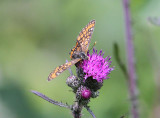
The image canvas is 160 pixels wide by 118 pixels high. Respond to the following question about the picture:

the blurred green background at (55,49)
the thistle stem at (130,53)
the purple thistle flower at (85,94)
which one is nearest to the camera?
the purple thistle flower at (85,94)

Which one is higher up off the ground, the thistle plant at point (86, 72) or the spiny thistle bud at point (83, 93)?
the thistle plant at point (86, 72)

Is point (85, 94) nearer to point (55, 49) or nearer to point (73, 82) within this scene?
point (73, 82)

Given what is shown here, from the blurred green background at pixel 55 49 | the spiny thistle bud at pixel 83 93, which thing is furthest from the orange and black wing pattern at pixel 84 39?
the blurred green background at pixel 55 49

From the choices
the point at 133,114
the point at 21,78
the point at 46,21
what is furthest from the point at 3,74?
the point at 133,114

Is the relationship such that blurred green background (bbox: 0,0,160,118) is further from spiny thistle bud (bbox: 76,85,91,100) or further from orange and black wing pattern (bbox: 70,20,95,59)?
spiny thistle bud (bbox: 76,85,91,100)

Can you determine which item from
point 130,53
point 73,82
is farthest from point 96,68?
point 130,53

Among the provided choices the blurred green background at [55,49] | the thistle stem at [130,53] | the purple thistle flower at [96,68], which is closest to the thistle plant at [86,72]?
the purple thistle flower at [96,68]

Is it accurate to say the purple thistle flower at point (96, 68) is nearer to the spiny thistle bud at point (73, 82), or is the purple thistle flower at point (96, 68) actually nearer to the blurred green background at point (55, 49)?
the spiny thistle bud at point (73, 82)

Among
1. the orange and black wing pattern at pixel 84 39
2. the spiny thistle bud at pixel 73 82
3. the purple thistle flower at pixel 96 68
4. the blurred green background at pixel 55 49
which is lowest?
the spiny thistle bud at pixel 73 82

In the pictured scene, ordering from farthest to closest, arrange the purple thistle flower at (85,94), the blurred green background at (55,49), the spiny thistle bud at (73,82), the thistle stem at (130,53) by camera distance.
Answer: the blurred green background at (55,49) < the thistle stem at (130,53) < the spiny thistle bud at (73,82) < the purple thistle flower at (85,94)

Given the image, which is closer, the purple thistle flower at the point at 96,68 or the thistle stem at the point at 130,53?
the purple thistle flower at the point at 96,68
